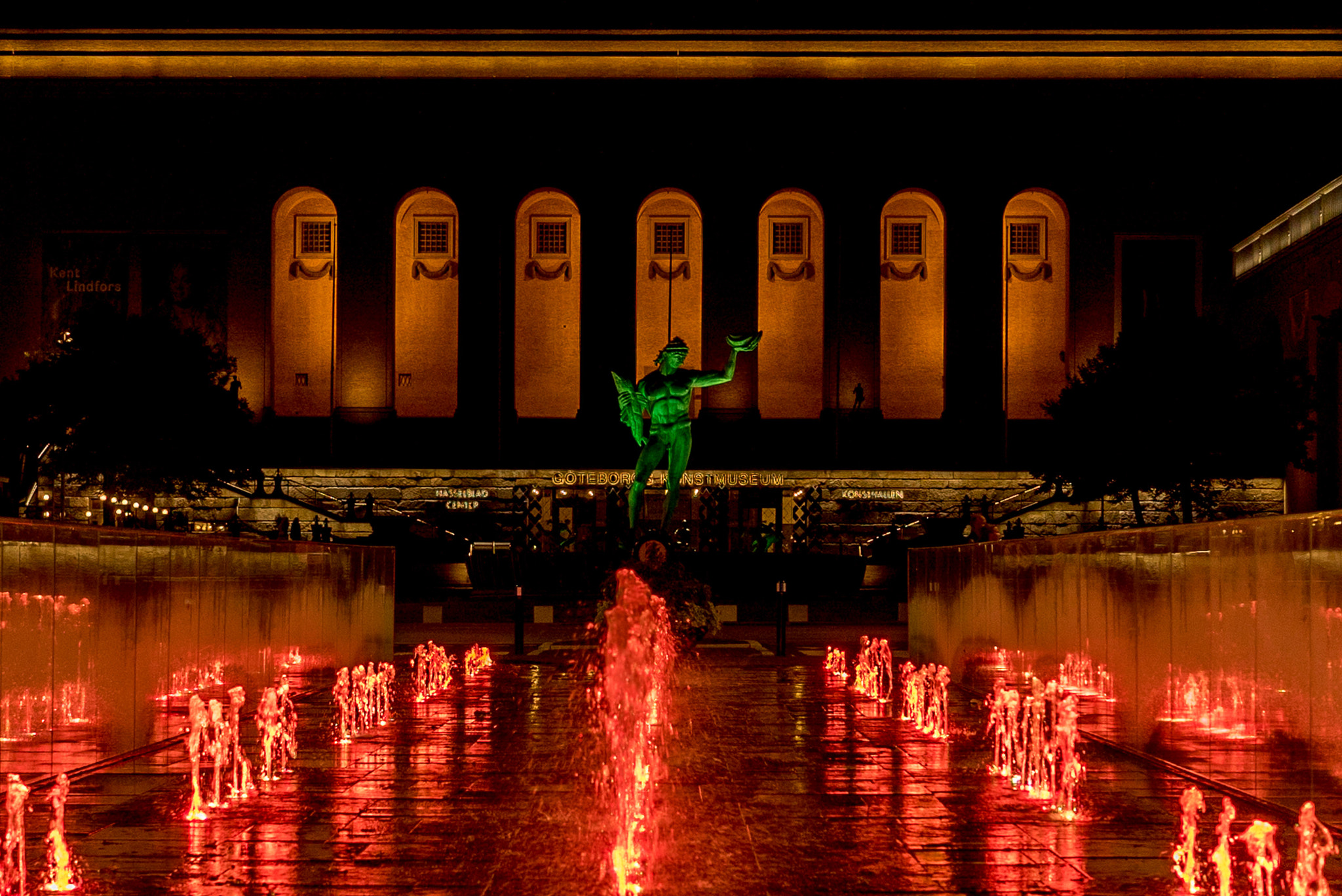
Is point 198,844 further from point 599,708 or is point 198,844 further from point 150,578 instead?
point 599,708

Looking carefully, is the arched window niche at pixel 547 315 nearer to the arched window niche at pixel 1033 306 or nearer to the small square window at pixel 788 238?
the small square window at pixel 788 238

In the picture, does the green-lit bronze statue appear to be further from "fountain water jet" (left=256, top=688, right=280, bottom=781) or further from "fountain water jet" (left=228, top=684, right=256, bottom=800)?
"fountain water jet" (left=228, top=684, right=256, bottom=800)

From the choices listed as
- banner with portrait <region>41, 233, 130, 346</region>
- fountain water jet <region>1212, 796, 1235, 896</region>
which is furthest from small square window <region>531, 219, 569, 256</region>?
fountain water jet <region>1212, 796, 1235, 896</region>

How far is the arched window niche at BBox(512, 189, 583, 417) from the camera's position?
171ft

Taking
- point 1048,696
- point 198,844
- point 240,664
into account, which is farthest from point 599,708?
point 198,844

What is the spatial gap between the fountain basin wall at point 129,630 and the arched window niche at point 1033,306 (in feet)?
124

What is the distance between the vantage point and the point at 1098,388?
37.4 metres

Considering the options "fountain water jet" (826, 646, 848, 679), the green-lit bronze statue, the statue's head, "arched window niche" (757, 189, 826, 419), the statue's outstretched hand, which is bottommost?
"fountain water jet" (826, 646, 848, 679)

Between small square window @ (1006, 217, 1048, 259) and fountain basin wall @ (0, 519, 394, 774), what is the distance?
38390 mm

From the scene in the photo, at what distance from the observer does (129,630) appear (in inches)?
467

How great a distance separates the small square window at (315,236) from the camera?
51688 millimetres

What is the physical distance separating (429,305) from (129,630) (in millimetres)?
41232

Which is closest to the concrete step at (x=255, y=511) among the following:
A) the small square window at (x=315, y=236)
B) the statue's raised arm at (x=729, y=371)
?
the small square window at (x=315, y=236)

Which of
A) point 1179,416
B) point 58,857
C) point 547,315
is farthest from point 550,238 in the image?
point 58,857
